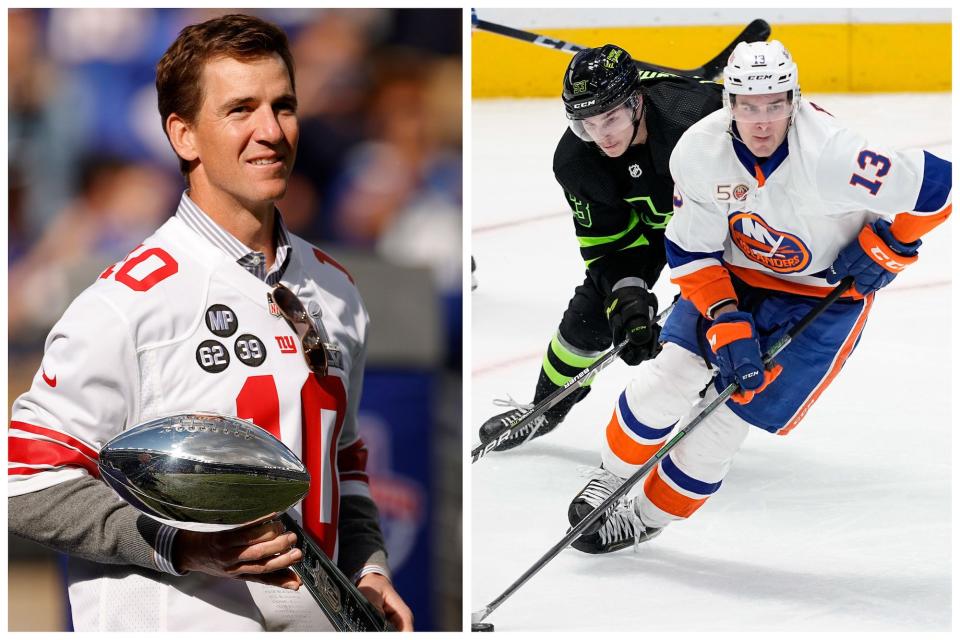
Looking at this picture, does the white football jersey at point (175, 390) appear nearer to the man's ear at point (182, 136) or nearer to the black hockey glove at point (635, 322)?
the man's ear at point (182, 136)

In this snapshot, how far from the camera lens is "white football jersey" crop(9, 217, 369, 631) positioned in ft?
3.81

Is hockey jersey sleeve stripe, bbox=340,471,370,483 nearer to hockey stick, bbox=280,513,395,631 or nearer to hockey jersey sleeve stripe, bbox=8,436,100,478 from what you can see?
hockey stick, bbox=280,513,395,631

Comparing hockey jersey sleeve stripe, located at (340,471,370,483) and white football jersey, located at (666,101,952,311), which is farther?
white football jersey, located at (666,101,952,311)

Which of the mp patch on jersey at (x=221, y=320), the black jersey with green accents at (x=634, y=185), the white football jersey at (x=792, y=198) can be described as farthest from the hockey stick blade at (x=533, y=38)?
the mp patch on jersey at (x=221, y=320)

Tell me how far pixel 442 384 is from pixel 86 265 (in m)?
0.56

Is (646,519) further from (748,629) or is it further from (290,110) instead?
(290,110)

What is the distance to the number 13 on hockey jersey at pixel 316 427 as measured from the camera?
4.04ft

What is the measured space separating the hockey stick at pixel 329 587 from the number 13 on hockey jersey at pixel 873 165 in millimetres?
1106

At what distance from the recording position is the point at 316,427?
50.3 inches

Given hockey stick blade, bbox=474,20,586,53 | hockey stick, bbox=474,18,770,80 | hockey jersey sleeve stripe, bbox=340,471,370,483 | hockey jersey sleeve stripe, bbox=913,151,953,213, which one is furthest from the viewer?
hockey stick blade, bbox=474,20,586,53

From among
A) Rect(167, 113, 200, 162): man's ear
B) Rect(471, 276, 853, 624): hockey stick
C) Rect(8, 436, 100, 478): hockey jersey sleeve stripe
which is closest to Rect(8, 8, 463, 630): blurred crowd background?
Rect(471, 276, 853, 624): hockey stick

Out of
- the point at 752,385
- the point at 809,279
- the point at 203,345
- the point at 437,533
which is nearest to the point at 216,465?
the point at 203,345

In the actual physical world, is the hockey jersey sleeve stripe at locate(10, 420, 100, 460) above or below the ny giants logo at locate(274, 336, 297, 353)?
below

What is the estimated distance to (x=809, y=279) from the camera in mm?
2139
